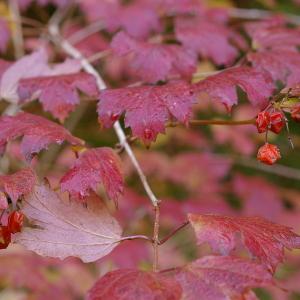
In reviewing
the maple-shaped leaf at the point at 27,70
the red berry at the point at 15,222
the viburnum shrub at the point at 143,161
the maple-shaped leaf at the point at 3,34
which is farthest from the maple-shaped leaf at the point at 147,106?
the maple-shaped leaf at the point at 3,34

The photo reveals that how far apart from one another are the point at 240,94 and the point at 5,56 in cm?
122

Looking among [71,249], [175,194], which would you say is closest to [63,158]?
[175,194]

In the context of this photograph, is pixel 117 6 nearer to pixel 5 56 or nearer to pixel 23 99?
pixel 23 99

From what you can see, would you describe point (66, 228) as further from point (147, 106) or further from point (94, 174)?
point (147, 106)

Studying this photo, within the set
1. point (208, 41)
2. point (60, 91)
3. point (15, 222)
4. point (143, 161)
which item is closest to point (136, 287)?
point (15, 222)

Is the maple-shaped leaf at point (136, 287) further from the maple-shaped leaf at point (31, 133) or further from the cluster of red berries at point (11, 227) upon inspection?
the maple-shaped leaf at point (31, 133)

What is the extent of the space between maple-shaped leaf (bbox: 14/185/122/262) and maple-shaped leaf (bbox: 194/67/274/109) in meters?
0.29

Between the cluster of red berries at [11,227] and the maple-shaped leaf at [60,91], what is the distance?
35 cm

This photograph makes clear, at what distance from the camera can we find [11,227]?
88cm

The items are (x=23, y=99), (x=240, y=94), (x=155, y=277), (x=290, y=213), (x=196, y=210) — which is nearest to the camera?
(x=155, y=277)

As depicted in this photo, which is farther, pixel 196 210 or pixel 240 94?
pixel 240 94

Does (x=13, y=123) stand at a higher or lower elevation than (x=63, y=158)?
higher

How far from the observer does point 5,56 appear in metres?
3.05

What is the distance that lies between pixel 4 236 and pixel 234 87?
0.48m
